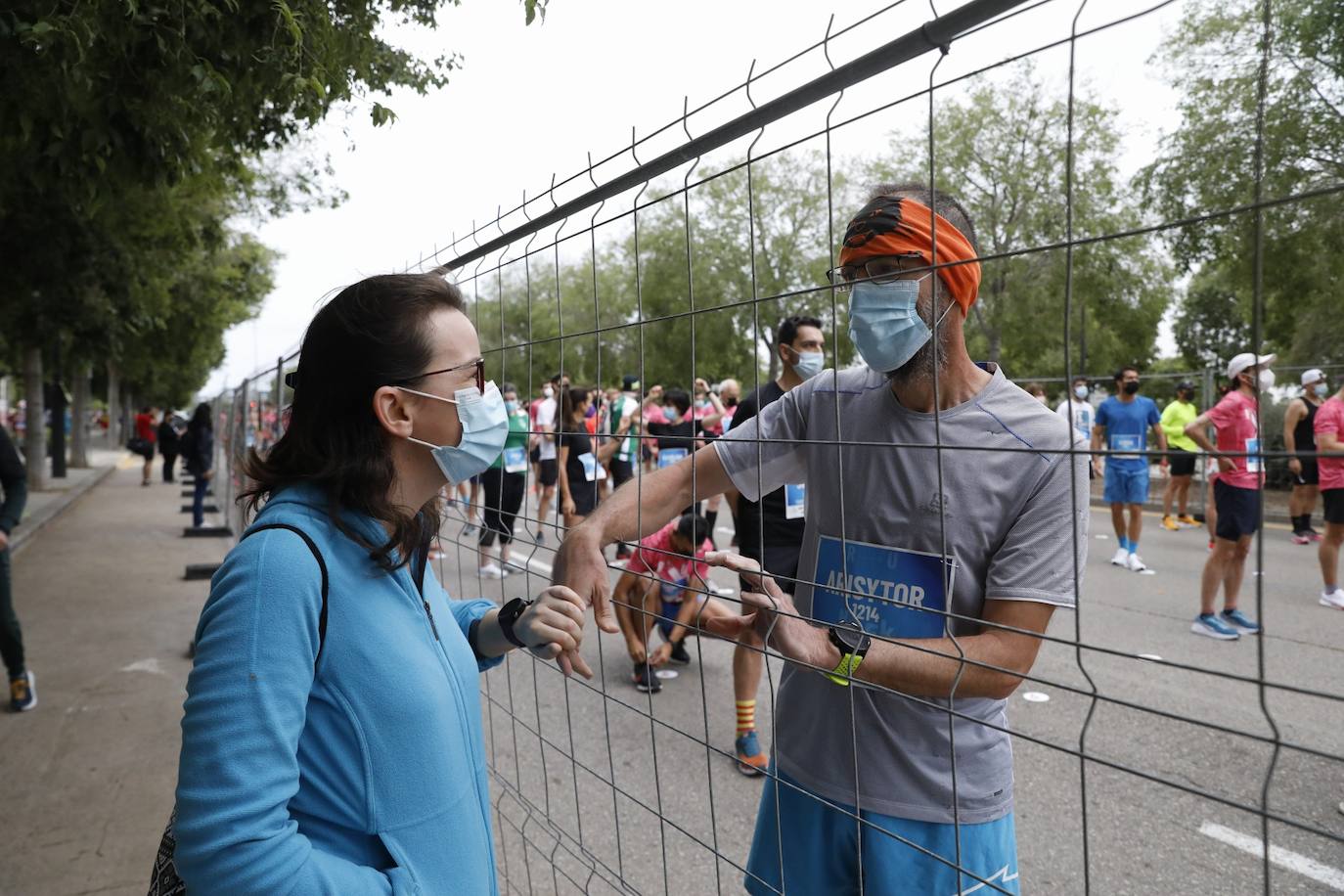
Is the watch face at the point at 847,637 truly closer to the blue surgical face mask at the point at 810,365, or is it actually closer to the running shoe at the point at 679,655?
the blue surgical face mask at the point at 810,365

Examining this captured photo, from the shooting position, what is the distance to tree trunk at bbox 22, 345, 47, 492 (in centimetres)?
1606

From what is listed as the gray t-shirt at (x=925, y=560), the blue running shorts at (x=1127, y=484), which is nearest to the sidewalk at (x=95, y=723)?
the gray t-shirt at (x=925, y=560)

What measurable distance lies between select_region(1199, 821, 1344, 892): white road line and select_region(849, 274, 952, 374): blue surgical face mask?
2568mm

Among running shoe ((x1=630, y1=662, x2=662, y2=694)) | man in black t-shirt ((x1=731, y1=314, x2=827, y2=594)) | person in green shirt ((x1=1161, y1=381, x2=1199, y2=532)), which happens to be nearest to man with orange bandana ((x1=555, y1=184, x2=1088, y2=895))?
man in black t-shirt ((x1=731, y1=314, x2=827, y2=594))

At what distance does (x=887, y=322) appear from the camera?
4.77 feet

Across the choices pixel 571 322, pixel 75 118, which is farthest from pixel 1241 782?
pixel 571 322

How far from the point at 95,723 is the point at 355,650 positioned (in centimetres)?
465

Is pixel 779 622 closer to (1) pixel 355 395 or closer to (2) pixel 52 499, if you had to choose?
(1) pixel 355 395

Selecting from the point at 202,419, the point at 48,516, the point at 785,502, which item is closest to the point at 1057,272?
the point at 785,502

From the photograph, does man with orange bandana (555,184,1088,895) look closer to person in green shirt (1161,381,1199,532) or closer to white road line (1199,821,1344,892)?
white road line (1199,821,1344,892)

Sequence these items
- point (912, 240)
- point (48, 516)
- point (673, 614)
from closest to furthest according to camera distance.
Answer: point (912, 240) → point (673, 614) → point (48, 516)

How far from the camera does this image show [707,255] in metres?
5.35

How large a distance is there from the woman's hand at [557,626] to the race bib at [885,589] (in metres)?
0.46

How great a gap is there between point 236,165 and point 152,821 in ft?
12.0
